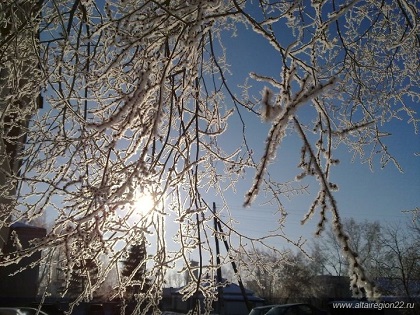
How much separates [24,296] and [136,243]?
21.0 meters

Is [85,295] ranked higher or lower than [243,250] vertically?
lower

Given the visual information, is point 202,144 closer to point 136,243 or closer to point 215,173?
point 215,173

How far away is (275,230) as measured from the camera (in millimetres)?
2947

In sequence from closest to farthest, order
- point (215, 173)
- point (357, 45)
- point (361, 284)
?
point (361, 284)
point (215, 173)
point (357, 45)

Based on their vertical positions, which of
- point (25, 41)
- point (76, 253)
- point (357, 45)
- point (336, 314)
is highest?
point (357, 45)

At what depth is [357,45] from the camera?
3703mm

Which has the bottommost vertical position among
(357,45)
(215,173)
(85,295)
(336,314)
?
(336,314)

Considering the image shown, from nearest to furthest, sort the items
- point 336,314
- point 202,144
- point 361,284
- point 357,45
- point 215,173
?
point 361,284 < point 202,144 < point 215,173 < point 357,45 < point 336,314

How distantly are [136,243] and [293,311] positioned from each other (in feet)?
40.5

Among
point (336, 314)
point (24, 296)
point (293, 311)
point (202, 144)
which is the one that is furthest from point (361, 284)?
point (24, 296)

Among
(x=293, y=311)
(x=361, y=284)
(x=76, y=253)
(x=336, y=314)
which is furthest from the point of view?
(x=336, y=314)

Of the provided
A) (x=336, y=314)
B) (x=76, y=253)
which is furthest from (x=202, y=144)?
(x=336, y=314)

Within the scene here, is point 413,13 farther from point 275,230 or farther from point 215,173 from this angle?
point 215,173

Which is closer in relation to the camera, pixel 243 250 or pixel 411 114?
pixel 243 250
